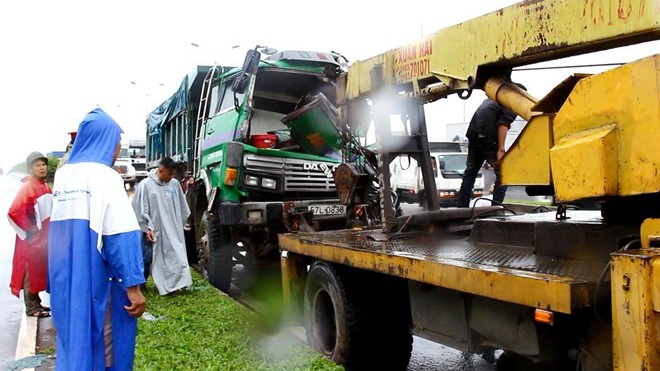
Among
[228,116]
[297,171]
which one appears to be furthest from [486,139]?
[228,116]

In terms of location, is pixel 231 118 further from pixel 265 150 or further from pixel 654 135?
pixel 654 135

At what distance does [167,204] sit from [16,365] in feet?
9.47

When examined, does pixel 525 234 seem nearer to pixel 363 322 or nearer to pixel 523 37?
pixel 523 37

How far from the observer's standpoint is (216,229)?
25.1 ft

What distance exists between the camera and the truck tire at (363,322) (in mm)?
4406

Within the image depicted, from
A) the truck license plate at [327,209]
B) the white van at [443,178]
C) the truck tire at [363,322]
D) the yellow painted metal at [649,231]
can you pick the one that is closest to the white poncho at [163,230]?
the truck license plate at [327,209]

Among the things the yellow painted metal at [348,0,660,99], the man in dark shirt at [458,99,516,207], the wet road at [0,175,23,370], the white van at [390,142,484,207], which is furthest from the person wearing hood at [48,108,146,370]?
the white van at [390,142,484,207]

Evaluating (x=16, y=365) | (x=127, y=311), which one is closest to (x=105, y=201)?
(x=127, y=311)

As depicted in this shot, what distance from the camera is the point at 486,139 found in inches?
249

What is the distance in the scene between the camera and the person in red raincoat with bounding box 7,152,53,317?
18.9ft

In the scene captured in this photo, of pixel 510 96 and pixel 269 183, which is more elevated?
pixel 510 96

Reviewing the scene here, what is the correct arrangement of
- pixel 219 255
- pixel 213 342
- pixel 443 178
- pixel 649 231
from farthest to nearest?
1. pixel 443 178
2. pixel 219 255
3. pixel 213 342
4. pixel 649 231

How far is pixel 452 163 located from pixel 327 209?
31.0ft

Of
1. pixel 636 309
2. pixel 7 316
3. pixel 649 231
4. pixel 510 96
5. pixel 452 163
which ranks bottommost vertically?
pixel 7 316
